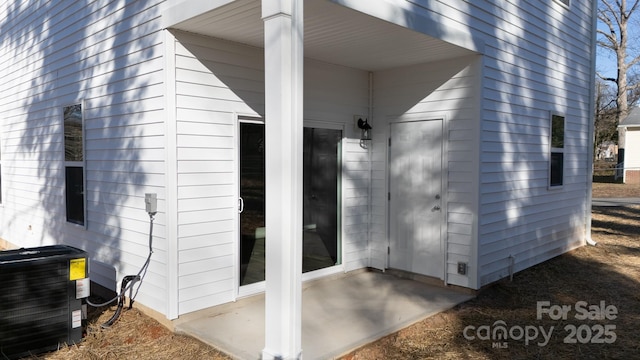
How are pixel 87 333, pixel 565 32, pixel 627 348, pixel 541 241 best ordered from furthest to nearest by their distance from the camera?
pixel 565 32, pixel 541 241, pixel 87 333, pixel 627 348

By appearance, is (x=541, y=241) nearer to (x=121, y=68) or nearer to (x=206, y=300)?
(x=206, y=300)

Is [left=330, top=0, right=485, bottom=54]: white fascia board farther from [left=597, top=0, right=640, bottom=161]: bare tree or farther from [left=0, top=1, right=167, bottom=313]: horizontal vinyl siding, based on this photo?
[left=597, top=0, right=640, bottom=161]: bare tree

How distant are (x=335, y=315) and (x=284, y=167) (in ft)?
5.97

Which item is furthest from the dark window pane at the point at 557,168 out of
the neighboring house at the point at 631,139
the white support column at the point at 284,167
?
the neighboring house at the point at 631,139

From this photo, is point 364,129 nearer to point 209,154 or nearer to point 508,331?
point 209,154

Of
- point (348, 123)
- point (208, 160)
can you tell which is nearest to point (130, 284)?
point (208, 160)

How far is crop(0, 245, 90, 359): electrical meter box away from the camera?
3.58 metres

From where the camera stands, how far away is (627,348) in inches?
147

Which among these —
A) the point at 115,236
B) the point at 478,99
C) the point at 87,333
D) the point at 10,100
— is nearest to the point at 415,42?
the point at 478,99

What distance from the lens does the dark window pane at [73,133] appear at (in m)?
5.41

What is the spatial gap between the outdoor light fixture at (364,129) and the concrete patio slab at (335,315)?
5.70ft

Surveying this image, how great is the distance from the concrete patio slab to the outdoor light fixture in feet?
5.70

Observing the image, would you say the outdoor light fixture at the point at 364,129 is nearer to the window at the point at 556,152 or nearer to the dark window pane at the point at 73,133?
the window at the point at 556,152

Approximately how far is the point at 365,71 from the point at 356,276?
2527 mm
